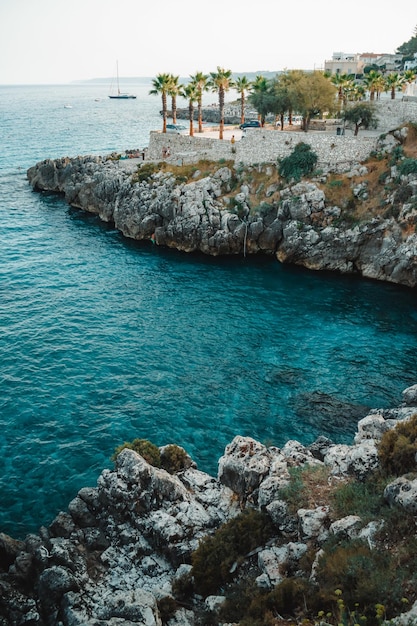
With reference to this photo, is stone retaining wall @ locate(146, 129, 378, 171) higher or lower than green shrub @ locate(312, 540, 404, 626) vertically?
higher

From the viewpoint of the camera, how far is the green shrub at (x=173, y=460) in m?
27.8

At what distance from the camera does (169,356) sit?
4309 centimetres

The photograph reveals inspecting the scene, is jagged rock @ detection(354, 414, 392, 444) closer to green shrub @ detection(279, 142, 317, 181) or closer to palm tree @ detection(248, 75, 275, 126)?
green shrub @ detection(279, 142, 317, 181)

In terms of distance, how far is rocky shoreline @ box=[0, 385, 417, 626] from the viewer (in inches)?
782

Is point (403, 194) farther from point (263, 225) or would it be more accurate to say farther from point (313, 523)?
point (313, 523)

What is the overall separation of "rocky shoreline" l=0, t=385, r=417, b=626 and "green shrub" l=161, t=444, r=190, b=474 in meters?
0.16

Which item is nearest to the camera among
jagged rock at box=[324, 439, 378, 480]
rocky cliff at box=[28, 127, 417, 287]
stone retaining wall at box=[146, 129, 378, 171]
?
jagged rock at box=[324, 439, 378, 480]

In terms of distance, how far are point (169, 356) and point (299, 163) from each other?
1341 inches

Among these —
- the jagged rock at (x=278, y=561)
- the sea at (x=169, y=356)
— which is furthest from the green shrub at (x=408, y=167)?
the jagged rock at (x=278, y=561)

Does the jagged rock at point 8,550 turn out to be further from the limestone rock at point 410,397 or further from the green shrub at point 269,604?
the limestone rock at point 410,397

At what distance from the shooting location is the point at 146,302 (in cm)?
5288

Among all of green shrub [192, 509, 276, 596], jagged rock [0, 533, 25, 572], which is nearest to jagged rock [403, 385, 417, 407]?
green shrub [192, 509, 276, 596]

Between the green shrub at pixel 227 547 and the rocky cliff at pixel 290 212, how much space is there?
38626 mm

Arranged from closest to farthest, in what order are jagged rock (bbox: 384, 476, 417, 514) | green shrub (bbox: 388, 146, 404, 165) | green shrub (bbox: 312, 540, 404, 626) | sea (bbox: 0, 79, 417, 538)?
green shrub (bbox: 312, 540, 404, 626)
jagged rock (bbox: 384, 476, 417, 514)
sea (bbox: 0, 79, 417, 538)
green shrub (bbox: 388, 146, 404, 165)
